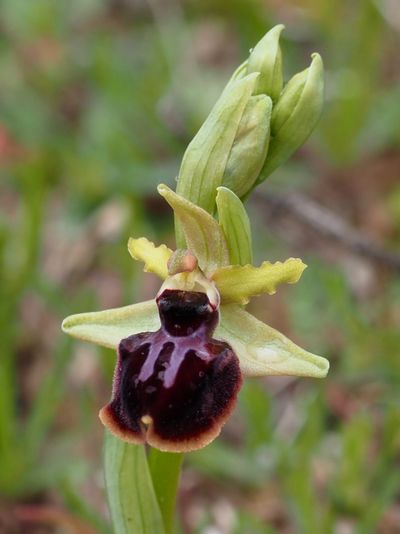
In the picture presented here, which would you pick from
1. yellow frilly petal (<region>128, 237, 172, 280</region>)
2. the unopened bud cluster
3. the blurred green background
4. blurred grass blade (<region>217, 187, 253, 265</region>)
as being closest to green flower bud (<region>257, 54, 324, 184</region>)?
the unopened bud cluster

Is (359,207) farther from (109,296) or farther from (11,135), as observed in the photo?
(11,135)

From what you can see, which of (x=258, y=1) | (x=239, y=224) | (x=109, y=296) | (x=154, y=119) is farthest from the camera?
(x=258, y=1)

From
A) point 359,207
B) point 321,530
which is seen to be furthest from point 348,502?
point 359,207

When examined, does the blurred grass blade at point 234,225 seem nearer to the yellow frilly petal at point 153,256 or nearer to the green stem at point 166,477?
the yellow frilly petal at point 153,256

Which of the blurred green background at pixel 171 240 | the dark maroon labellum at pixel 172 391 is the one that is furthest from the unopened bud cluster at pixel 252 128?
the blurred green background at pixel 171 240

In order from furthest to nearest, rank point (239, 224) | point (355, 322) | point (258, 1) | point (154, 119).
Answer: point (258, 1)
point (154, 119)
point (355, 322)
point (239, 224)

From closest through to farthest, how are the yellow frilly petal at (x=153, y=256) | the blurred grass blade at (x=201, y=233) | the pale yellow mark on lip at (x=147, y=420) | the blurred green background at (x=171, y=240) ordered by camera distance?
→ the pale yellow mark on lip at (x=147, y=420) < the blurred grass blade at (x=201, y=233) < the yellow frilly petal at (x=153, y=256) < the blurred green background at (x=171, y=240)

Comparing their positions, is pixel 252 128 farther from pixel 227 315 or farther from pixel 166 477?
pixel 166 477
